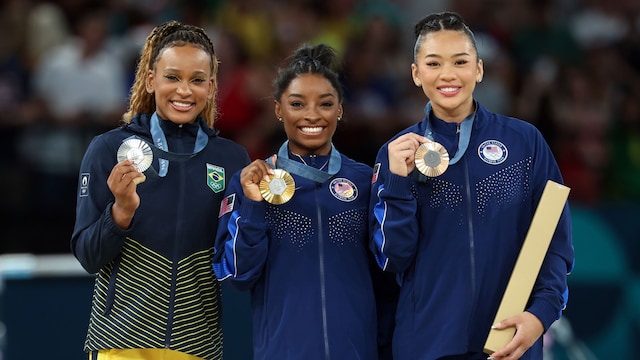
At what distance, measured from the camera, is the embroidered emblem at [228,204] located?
13.1ft

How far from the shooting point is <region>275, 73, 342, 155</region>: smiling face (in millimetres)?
4102

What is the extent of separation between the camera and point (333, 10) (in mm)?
9414

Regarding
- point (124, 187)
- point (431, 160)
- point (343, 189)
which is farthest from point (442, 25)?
point (124, 187)

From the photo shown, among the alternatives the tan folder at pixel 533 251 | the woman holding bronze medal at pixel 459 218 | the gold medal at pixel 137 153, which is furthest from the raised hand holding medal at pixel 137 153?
the tan folder at pixel 533 251

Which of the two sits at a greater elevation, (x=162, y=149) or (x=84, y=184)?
(x=162, y=149)

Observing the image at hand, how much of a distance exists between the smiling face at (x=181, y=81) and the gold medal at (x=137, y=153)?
268 millimetres

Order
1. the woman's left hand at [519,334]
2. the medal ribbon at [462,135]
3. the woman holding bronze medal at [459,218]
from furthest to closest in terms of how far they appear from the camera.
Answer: the medal ribbon at [462,135] < the woman holding bronze medal at [459,218] < the woman's left hand at [519,334]

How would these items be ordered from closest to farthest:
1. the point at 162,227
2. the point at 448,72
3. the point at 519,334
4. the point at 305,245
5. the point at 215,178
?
the point at 519,334 < the point at 448,72 < the point at 305,245 < the point at 162,227 < the point at 215,178

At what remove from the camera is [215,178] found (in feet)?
13.7

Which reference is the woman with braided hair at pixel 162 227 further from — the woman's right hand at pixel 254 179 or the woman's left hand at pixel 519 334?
the woman's left hand at pixel 519 334

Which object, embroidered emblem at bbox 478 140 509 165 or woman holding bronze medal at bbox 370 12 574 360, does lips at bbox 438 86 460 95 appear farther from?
embroidered emblem at bbox 478 140 509 165

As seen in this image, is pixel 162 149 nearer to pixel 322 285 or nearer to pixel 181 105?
pixel 181 105


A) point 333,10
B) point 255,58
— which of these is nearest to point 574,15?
point 333,10

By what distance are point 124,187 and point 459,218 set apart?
116 cm
